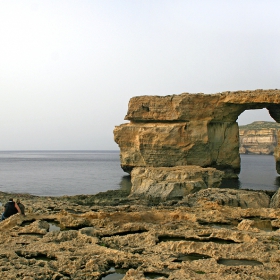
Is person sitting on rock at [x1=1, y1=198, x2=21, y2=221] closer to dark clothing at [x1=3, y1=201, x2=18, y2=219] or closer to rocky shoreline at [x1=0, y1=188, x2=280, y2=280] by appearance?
dark clothing at [x1=3, y1=201, x2=18, y2=219]

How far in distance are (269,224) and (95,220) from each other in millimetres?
6186

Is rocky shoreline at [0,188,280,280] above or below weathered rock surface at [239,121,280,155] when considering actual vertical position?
above

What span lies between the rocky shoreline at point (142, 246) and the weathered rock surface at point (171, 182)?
266 inches

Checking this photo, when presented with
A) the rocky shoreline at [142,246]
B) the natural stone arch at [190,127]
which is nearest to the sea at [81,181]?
the natural stone arch at [190,127]

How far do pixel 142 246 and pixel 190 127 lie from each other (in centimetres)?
2375

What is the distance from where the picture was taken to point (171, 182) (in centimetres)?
2119

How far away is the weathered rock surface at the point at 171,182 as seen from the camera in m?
20.5

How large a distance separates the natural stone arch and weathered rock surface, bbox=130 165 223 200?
7688 mm

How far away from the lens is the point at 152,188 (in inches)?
845

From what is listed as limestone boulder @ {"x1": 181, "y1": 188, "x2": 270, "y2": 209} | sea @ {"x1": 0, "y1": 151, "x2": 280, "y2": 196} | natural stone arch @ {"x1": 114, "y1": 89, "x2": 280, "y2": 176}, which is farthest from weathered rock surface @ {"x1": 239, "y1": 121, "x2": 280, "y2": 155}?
limestone boulder @ {"x1": 181, "y1": 188, "x2": 270, "y2": 209}

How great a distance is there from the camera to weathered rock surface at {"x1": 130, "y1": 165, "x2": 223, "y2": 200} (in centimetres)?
2053

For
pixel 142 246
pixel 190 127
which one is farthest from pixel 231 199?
pixel 190 127

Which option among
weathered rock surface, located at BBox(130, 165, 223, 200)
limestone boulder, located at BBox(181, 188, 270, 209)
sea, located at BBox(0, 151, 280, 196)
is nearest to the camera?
limestone boulder, located at BBox(181, 188, 270, 209)

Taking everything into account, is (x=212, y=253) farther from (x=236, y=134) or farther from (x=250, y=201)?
(x=236, y=134)
